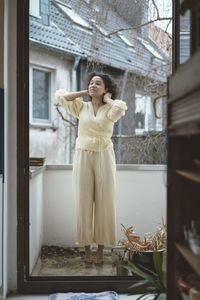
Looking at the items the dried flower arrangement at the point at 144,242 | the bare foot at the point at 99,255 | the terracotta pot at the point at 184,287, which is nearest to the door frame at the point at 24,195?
the dried flower arrangement at the point at 144,242

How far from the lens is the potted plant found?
11.6 ft

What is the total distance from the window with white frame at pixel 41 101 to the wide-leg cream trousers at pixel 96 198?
2.10 feet

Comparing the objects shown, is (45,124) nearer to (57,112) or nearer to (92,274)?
(57,112)

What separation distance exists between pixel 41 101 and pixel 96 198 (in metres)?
1.15

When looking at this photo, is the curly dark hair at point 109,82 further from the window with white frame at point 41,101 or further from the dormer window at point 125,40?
the window with white frame at point 41,101

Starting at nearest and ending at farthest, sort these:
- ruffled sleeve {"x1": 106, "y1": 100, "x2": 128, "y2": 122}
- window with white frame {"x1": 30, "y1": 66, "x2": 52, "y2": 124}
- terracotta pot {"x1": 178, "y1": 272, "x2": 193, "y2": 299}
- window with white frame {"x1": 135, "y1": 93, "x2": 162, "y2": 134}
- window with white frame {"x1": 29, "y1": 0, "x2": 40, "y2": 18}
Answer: terracotta pot {"x1": 178, "y1": 272, "x2": 193, "y2": 299} → window with white frame {"x1": 29, "y1": 0, "x2": 40, "y2": 18} → ruffled sleeve {"x1": 106, "y1": 100, "x2": 128, "y2": 122} → window with white frame {"x1": 135, "y1": 93, "x2": 162, "y2": 134} → window with white frame {"x1": 30, "y1": 66, "x2": 52, "y2": 124}

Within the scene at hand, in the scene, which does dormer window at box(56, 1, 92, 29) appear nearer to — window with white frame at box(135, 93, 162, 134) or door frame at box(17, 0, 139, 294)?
door frame at box(17, 0, 139, 294)

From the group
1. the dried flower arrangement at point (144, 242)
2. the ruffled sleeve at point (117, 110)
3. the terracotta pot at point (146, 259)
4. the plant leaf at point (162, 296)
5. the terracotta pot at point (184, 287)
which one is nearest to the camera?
the terracotta pot at point (184, 287)

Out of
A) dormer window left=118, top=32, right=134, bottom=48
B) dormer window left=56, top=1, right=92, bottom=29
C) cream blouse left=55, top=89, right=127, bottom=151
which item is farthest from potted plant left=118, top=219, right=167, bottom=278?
dormer window left=56, top=1, right=92, bottom=29

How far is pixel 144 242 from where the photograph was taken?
12.2ft

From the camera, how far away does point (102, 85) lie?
3.96 meters

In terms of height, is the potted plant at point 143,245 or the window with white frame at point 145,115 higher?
the window with white frame at point 145,115

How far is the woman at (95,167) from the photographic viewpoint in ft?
12.9

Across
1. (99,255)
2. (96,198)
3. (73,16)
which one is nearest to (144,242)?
(99,255)
